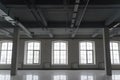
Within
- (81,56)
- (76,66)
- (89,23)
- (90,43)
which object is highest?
(89,23)

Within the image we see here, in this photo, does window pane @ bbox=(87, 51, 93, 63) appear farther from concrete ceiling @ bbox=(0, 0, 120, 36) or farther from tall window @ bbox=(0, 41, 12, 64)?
tall window @ bbox=(0, 41, 12, 64)

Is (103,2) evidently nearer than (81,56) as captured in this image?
Yes

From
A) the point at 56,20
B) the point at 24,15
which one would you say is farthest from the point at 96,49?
the point at 24,15

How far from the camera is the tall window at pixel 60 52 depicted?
47.8 feet

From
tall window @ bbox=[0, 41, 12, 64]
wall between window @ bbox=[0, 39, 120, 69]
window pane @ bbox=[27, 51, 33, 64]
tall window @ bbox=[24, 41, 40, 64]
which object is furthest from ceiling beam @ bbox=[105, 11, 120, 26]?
tall window @ bbox=[0, 41, 12, 64]

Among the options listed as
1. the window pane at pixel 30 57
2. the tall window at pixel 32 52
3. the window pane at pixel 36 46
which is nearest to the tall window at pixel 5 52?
the tall window at pixel 32 52

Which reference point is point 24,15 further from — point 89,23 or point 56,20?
point 89,23

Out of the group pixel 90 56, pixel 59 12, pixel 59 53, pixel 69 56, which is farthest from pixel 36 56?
pixel 59 12

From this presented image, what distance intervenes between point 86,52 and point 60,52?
9.00 feet

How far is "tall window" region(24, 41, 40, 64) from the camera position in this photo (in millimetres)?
14539

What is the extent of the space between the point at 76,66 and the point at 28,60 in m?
4.99

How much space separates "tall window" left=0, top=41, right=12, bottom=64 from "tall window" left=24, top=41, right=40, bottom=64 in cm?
185

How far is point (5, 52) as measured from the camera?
48.5 feet

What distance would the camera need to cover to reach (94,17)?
8.52 m
